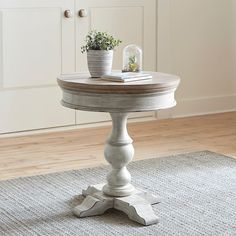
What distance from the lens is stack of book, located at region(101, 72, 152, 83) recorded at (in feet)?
10.3

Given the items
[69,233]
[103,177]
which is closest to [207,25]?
[103,177]

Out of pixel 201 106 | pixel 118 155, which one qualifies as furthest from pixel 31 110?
pixel 118 155

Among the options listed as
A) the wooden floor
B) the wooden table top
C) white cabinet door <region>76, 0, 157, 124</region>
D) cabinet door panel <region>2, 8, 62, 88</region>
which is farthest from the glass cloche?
white cabinet door <region>76, 0, 157, 124</region>

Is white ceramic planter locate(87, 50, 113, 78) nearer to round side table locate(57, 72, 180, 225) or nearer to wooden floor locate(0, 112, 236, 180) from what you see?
round side table locate(57, 72, 180, 225)

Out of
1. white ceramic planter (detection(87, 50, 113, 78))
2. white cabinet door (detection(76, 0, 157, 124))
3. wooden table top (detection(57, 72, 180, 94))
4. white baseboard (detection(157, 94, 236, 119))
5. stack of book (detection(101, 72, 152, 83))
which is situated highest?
white cabinet door (detection(76, 0, 157, 124))

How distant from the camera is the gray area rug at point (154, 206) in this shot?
3088mm

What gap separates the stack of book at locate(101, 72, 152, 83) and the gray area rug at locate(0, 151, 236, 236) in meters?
0.62

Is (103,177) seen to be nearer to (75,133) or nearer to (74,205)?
(74,205)

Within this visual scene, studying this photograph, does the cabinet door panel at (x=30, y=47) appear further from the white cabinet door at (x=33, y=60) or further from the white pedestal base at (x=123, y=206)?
the white pedestal base at (x=123, y=206)

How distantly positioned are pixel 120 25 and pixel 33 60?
2.40ft

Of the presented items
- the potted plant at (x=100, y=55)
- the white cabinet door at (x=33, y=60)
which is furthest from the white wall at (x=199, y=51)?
the potted plant at (x=100, y=55)

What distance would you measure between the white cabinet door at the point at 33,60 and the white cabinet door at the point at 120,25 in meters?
0.09

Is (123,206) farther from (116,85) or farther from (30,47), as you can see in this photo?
(30,47)

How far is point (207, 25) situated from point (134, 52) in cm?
232
